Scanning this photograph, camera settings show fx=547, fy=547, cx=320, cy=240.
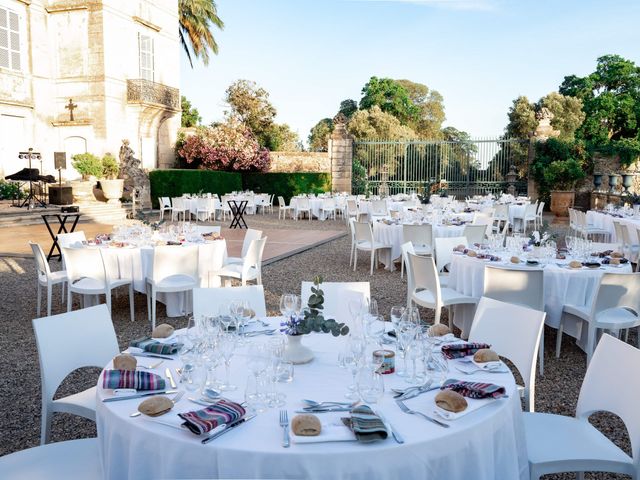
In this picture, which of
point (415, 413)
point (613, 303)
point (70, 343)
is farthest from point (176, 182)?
point (415, 413)

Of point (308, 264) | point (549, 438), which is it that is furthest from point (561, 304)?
point (308, 264)

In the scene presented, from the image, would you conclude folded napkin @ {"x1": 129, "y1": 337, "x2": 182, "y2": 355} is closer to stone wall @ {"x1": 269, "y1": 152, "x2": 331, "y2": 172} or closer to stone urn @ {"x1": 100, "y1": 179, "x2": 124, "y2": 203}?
stone urn @ {"x1": 100, "y1": 179, "x2": 124, "y2": 203}

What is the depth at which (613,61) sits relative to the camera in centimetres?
3428

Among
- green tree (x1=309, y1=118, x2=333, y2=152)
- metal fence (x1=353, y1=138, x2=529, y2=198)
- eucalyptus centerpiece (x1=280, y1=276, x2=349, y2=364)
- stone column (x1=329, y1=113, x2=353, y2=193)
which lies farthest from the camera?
green tree (x1=309, y1=118, x2=333, y2=152)

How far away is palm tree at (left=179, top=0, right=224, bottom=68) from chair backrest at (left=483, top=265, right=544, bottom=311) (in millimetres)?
28600

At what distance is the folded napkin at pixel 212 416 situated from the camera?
1.73 m

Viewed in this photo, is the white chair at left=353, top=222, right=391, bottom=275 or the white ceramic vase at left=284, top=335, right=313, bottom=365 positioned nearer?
the white ceramic vase at left=284, top=335, right=313, bottom=365

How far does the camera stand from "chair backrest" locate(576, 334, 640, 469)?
2.22 metres

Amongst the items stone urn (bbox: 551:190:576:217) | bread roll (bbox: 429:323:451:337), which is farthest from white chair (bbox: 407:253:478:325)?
stone urn (bbox: 551:190:576:217)

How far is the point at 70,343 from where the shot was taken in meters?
2.83

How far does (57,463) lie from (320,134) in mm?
43947

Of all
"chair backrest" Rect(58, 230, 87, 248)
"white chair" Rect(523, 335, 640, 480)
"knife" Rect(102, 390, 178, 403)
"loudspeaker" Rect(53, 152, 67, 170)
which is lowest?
"white chair" Rect(523, 335, 640, 480)

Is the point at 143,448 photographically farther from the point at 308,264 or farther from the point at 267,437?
the point at 308,264

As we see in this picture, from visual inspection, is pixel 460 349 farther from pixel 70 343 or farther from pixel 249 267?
pixel 249 267
